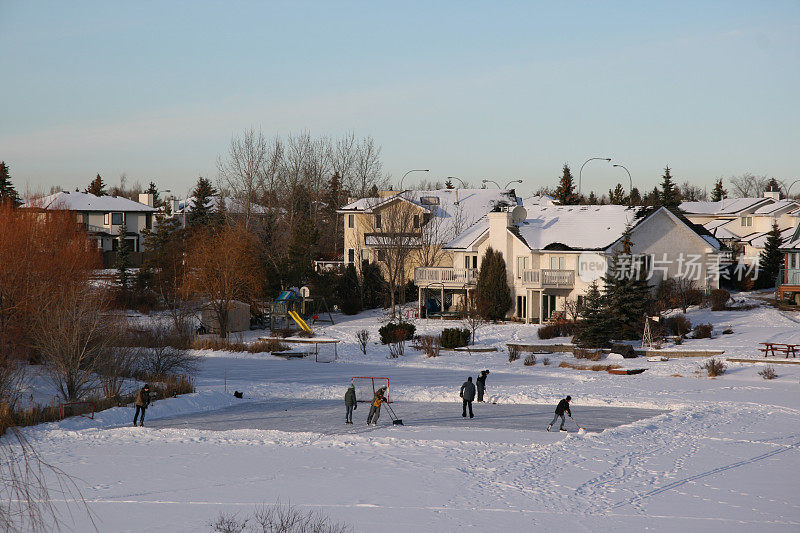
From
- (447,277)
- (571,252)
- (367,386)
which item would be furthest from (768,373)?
(447,277)

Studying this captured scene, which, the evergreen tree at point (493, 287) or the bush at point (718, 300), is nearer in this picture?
the bush at point (718, 300)

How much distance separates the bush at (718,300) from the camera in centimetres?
4966

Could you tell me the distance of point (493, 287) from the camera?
5284 centimetres

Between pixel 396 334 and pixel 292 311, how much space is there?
34.0 ft

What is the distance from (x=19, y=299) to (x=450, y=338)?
21.3 metres

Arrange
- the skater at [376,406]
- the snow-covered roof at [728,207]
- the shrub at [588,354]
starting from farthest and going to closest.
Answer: the snow-covered roof at [728,207] < the shrub at [588,354] < the skater at [376,406]

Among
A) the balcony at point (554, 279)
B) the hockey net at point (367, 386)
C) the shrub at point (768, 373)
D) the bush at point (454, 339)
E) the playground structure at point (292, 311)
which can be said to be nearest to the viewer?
the hockey net at point (367, 386)

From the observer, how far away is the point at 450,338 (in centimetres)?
4425

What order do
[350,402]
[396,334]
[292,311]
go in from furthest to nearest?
[292,311] < [396,334] < [350,402]

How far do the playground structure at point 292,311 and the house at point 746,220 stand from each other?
37.5m

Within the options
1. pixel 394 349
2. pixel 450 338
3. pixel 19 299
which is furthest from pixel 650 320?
pixel 19 299

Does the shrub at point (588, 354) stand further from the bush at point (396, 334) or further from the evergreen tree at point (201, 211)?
the evergreen tree at point (201, 211)

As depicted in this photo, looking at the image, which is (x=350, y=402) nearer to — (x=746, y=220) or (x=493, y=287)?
(x=493, y=287)

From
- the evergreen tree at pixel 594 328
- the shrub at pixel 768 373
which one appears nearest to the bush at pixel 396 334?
the evergreen tree at pixel 594 328
